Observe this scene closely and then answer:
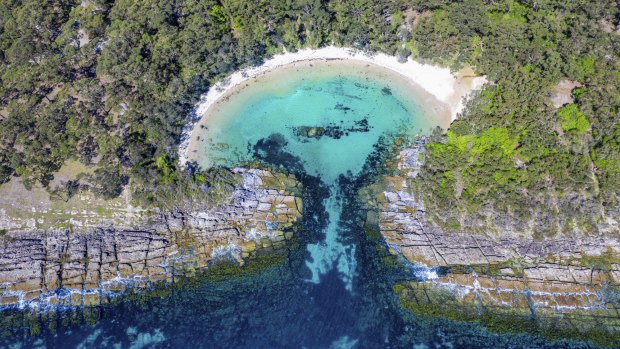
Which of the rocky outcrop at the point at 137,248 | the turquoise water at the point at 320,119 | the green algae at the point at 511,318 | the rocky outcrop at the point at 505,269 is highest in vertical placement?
the turquoise water at the point at 320,119

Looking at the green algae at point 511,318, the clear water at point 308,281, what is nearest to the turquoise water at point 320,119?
the clear water at point 308,281

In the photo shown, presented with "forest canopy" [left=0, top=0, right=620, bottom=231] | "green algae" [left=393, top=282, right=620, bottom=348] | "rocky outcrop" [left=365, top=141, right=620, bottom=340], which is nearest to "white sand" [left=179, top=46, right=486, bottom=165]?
"forest canopy" [left=0, top=0, right=620, bottom=231]

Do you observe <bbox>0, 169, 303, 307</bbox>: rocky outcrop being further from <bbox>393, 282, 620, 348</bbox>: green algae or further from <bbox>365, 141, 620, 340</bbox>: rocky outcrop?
<bbox>393, 282, 620, 348</bbox>: green algae

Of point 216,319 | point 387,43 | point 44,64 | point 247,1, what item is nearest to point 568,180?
point 387,43

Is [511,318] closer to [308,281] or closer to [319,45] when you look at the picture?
[308,281]

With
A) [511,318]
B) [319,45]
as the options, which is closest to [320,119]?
[319,45]

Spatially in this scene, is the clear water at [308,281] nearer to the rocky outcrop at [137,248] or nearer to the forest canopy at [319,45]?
the rocky outcrop at [137,248]

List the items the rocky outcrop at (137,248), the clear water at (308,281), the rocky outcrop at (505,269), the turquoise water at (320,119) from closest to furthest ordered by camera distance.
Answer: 1. the clear water at (308,281)
2. the rocky outcrop at (505,269)
3. the rocky outcrop at (137,248)
4. the turquoise water at (320,119)
